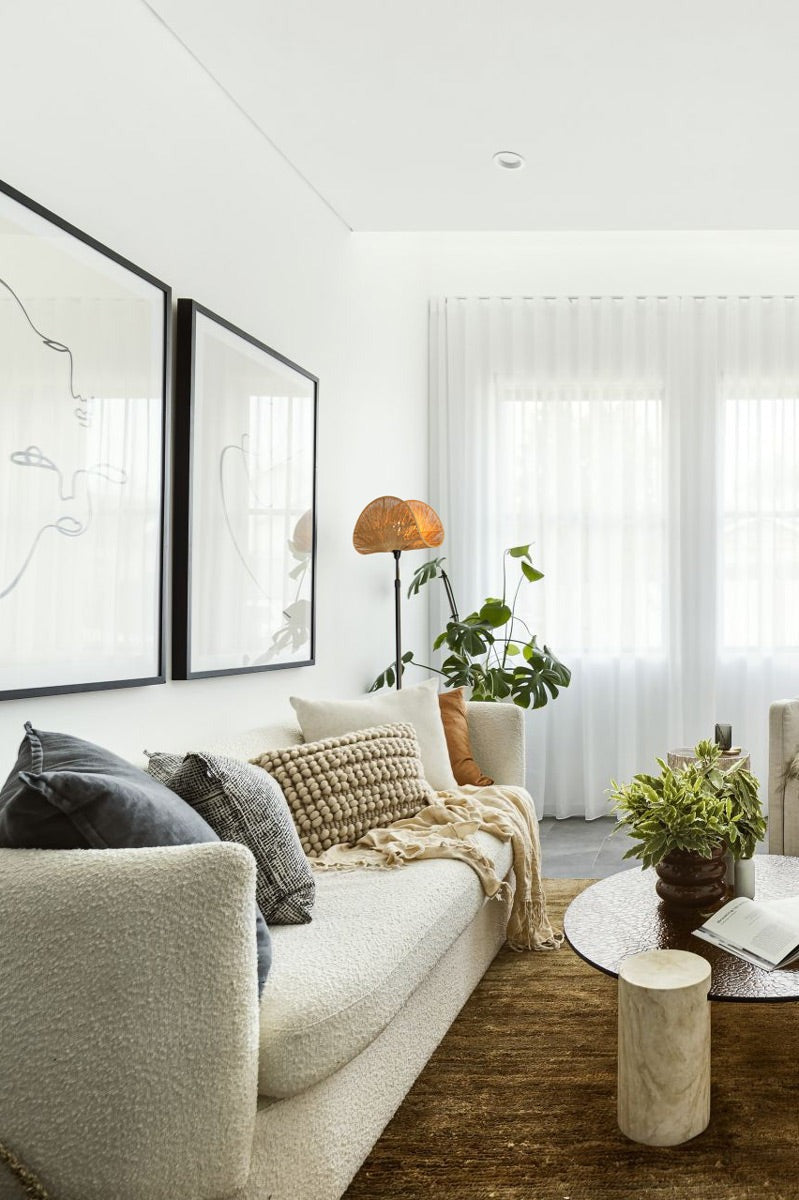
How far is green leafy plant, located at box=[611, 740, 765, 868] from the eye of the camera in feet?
6.51

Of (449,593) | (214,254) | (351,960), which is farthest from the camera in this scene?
(449,593)

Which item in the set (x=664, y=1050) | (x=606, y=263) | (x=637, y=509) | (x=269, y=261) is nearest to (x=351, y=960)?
(x=664, y=1050)

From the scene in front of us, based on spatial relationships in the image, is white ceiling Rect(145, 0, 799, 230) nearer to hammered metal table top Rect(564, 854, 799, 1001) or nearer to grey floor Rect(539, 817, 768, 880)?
hammered metal table top Rect(564, 854, 799, 1001)

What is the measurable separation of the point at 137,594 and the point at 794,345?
4046 mm

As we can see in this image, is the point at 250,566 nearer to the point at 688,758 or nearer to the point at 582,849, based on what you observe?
the point at 688,758

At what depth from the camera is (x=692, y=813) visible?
6.51 ft

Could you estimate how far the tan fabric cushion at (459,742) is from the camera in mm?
3072

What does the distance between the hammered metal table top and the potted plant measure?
86mm

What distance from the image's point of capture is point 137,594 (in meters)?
2.30

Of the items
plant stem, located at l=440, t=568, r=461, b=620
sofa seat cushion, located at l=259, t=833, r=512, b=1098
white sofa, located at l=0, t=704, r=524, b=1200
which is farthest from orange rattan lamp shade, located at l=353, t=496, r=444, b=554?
white sofa, located at l=0, t=704, r=524, b=1200

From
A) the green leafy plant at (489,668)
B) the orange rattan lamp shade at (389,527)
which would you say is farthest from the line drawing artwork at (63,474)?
the green leafy plant at (489,668)

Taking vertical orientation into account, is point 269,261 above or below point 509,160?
below

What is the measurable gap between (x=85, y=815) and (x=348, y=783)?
1.08 m

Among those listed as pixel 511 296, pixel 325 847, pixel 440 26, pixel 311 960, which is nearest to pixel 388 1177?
pixel 311 960
